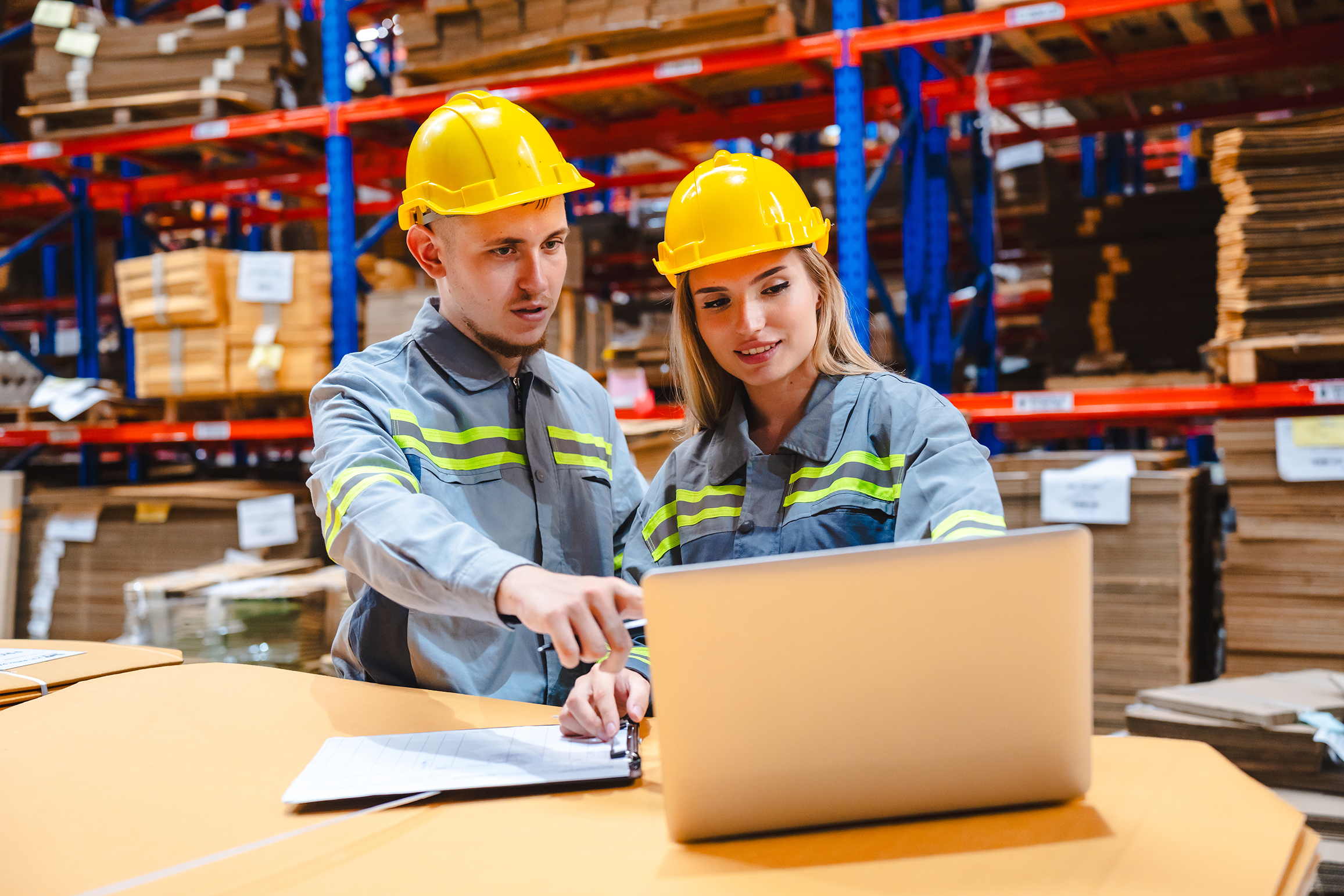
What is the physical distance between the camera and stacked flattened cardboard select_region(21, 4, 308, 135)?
196 inches

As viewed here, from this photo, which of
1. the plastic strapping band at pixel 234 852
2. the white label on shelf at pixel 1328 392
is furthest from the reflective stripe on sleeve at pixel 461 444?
the white label on shelf at pixel 1328 392

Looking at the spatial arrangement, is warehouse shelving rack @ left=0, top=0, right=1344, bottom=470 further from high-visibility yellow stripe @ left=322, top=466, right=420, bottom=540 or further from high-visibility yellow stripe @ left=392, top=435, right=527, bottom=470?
high-visibility yellow stripe @ left=322, top=466, right=420, bottom=540

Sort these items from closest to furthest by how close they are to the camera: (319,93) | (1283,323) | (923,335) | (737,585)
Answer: (737,585) < (1283,323) < (923,335) < (319,93)

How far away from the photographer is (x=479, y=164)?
205 centimetres

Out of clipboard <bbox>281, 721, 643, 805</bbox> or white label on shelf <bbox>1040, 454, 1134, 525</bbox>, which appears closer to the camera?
clipboard <bbox>281, 721, 643, 805</bbox>

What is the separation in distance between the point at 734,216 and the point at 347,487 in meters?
0.87

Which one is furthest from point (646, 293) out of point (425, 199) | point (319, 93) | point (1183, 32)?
point (425, 199)

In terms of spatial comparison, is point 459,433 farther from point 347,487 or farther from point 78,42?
point 78,42

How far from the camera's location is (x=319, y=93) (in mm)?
5445

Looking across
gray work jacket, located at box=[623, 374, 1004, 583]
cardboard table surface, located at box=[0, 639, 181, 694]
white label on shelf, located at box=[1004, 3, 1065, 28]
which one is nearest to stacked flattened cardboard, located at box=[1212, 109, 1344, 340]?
white label on shelf, located at box=[1004, 3, 1065, 28]

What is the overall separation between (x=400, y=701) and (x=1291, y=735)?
252 centimetres

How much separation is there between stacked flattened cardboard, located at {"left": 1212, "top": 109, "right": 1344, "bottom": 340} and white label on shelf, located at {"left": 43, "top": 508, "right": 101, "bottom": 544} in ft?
17.5

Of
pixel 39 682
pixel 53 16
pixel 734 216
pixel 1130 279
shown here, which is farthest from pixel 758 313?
pixel 53 16

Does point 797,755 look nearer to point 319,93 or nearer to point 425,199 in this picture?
point 425,199
